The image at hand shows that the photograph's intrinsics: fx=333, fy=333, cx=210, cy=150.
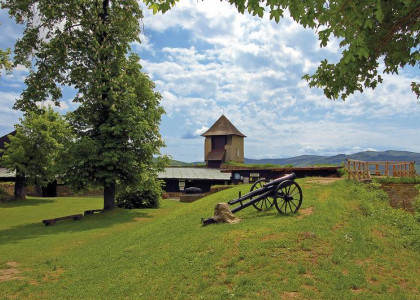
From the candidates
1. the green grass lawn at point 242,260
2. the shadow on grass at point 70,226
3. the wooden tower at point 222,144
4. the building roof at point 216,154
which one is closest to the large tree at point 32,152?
the shadow on grass at point 70,226

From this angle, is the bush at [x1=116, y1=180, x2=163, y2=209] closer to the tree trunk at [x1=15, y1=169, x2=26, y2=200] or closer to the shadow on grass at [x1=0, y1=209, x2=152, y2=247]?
the shadow on grass at [x1=0, y1=209, x2=152, y2=247]

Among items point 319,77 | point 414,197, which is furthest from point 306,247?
point 414,197

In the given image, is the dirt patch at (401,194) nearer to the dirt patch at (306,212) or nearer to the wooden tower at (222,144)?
the dirt patch at (306,212)

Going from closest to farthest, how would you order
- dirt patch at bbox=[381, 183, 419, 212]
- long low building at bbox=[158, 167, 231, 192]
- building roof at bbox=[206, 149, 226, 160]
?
dirt patch at bbox=[381, 183, 419, 212]
long low building at bbox=[158, 167, 231, 192]
building roof at bbox=[206, 149, 226, 160]

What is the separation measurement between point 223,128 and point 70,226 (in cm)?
4773

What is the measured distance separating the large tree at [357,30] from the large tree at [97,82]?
17326 mm

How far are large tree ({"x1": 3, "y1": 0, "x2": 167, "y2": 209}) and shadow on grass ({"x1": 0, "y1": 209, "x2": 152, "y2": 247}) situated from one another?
253cm

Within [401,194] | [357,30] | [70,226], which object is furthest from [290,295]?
[70,226]

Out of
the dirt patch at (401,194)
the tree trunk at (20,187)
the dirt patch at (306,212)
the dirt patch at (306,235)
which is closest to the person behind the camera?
the dirt patch at (306,235)

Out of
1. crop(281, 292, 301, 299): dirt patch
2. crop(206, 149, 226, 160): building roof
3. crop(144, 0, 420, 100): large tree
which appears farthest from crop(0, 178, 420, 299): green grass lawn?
crop(206, 149, 226, 160): building roof

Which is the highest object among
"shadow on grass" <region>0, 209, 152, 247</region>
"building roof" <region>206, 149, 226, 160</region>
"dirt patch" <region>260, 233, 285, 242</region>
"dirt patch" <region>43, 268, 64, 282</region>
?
"building roof" <region>206, 149, 226, 160</region>

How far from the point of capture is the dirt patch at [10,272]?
1066cm

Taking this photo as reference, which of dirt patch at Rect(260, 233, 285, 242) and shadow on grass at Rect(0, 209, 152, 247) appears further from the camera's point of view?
shadow on grass at Rect(0, 209, 152, 247)

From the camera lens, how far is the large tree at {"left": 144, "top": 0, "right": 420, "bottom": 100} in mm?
6281
